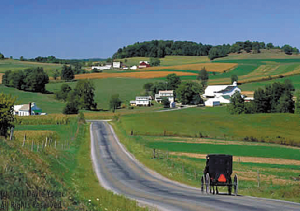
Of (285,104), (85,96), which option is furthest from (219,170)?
(85,96)

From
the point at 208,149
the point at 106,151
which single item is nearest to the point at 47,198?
the point at 106,151

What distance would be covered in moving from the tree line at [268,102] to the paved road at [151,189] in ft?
211

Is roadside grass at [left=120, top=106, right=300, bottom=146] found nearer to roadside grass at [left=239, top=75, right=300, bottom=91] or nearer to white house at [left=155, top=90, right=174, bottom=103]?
white house at [left=155, top=90, right=174, bottom=103]

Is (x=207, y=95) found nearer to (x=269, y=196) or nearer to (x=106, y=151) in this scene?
(x=106, y=151)

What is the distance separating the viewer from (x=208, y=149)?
2298 inches

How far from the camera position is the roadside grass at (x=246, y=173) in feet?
81.0

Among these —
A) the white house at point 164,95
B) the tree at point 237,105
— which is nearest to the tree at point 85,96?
the white house at point 164,95

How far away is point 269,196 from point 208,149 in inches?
1381

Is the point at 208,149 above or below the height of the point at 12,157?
below

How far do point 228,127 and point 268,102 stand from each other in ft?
154

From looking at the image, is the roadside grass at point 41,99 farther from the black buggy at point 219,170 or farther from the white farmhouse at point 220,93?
the black buggy at point 219,170

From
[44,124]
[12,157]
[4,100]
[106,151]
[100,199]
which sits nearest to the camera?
[12,157]

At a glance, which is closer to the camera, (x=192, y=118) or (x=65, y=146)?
(x=65, y=146)

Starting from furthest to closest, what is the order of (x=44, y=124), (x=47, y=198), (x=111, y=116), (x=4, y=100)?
(x=111, y=116) → (x=44, y=124) → (x=4, y=100) → (x=47, y=198)
